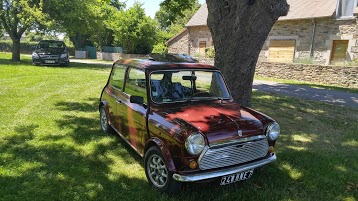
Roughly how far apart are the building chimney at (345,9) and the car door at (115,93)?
60.7 ft

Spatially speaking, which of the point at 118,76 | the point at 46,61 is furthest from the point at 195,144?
the point at 46,61

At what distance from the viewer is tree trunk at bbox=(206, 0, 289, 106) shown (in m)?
5.70

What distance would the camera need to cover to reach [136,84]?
15.2ft

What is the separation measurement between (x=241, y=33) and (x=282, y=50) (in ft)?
58.4

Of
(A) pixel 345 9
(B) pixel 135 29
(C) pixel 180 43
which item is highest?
(A) pixel 345 9

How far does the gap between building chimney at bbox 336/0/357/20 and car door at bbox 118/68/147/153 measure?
18.8 m

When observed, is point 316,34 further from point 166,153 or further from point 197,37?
point 166,153

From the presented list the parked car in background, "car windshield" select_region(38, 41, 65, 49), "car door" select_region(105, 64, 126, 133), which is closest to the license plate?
"car door" select_region(105, 64, 126, 133)

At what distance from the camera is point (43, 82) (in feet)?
40.0

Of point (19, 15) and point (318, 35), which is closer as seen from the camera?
point (19, 15)

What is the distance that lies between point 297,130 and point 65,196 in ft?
17.9

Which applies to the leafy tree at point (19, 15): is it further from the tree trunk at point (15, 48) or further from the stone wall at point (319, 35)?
the stone wall at point (319, 35)

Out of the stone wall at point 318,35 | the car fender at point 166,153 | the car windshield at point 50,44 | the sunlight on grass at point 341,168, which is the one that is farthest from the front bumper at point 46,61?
the sunlight on grass at point 341,168

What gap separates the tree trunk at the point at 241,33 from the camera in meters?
5.70
